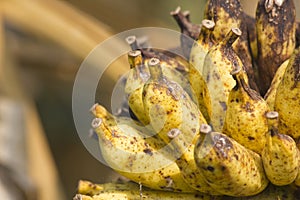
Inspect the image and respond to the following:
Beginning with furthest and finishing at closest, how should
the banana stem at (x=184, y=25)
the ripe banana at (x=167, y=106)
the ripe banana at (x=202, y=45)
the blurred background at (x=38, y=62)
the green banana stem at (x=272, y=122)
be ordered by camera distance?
the blurred background at (x=38, y=62) → the banana stem at (x=184, y=25) → the ripe banana at (x=202, y=45) → the ripe banana at (x=167, y=106) → the green banana stem at (x=272, y=122)

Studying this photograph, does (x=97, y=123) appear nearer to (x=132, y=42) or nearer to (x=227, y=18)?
(x=132, y=42)

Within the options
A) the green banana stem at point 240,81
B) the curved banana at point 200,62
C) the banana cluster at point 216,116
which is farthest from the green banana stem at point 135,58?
the green banana stem at point 240,81

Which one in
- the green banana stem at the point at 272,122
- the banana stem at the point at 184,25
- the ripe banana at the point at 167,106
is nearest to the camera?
the green banana stem at the point at 272,122

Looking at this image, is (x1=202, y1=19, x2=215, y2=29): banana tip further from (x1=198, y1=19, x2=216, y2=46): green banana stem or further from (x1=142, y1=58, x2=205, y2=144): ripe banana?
(x1=142, y1=58, x2=205, y2=144): ripe banana

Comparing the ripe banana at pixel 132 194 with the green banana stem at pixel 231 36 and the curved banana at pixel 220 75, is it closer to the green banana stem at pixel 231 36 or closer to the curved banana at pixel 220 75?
the curved banana at pixel 220 75

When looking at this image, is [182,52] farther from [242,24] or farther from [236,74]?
[236,74]

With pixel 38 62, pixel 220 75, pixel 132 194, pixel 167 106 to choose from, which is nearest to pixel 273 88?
pixel 220 75
